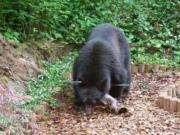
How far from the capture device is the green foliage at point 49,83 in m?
6.45

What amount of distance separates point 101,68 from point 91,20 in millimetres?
3332

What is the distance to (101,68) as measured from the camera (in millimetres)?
6492

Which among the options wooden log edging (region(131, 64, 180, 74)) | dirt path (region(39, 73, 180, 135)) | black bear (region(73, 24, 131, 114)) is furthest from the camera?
wooden log edging (region(131, 64, 180, 74))

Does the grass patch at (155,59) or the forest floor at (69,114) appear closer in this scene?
the forest floor at (69,114)

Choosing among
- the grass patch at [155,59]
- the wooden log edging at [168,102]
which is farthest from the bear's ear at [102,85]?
the grass patch at [155,59]

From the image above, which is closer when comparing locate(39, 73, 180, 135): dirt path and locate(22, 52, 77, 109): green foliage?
locate(39, 73, 180, 135): dirt path

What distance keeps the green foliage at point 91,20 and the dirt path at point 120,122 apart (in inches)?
89.0

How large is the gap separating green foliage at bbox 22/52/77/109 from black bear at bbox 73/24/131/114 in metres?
0.38

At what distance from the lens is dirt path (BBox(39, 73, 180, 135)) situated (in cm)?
575

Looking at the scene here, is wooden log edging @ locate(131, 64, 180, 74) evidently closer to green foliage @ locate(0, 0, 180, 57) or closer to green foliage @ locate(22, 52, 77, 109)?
green foliage @ locate(0, 0, 180, 57)

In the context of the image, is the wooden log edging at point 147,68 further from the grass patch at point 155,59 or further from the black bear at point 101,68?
the black bear at point 101,68

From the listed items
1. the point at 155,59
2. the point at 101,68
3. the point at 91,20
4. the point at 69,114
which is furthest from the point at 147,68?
the point at 69,114

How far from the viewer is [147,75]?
28.0 feet

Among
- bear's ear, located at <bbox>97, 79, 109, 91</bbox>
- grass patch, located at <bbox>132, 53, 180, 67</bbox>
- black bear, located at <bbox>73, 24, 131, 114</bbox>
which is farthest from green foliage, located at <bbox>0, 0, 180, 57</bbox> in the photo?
bear's ear, located at <bbox>97, 79, 109, 91</bbox>
